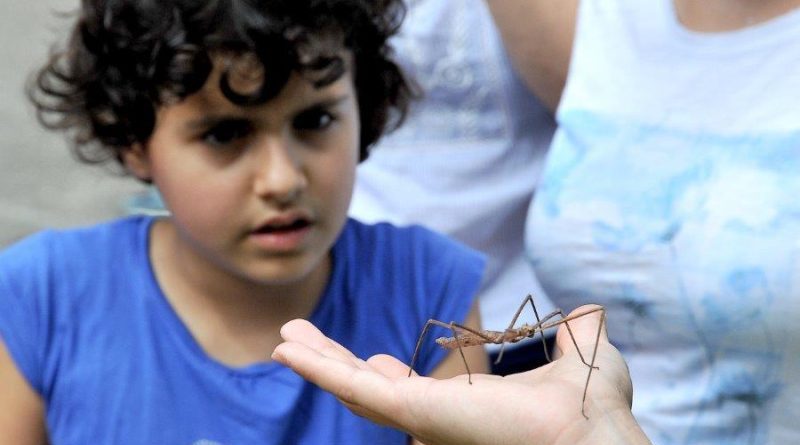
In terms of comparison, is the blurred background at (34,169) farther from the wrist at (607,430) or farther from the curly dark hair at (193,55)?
the wrist at (607,430)

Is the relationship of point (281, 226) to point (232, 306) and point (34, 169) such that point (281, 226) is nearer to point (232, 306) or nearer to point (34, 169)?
point (232, 306)

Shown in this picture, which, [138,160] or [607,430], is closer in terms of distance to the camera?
[607,430]

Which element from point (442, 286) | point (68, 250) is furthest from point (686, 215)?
point (68, 250)

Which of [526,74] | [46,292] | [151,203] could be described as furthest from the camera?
[151,203]

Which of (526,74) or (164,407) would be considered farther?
(526,74)

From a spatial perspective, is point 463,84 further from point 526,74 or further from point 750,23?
point 750,23

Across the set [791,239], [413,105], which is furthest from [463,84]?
[791,239]

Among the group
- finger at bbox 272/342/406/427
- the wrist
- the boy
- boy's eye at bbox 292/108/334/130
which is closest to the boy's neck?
the boy

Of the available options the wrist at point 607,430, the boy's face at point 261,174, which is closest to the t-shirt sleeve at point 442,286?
the boy's face at point 261,174

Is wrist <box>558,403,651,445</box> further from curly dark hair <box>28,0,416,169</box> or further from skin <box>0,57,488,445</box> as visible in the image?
curly dark hair <box>28,0,416,169</box>
